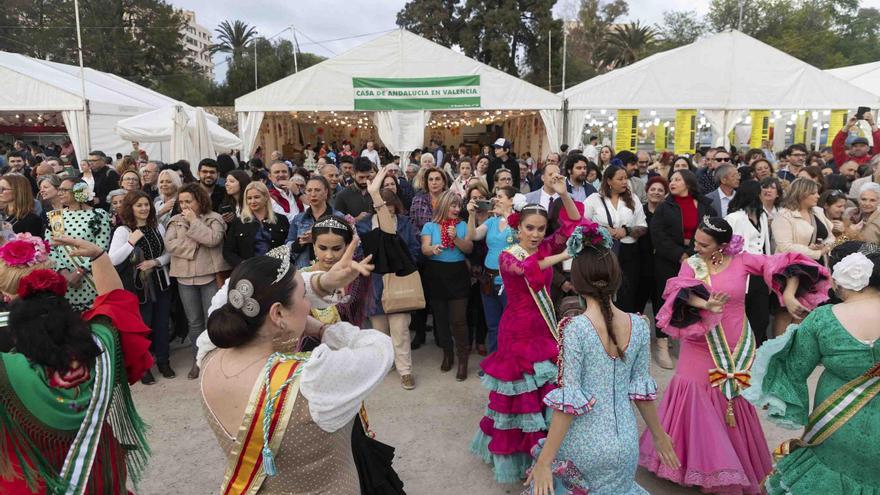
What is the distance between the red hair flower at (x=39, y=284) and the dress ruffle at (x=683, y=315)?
2997 millimetres

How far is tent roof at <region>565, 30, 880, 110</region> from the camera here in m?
15.4

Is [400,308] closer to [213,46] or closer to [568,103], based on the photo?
[568,103]

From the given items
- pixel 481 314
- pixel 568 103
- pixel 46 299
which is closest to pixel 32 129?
pixel 568 103

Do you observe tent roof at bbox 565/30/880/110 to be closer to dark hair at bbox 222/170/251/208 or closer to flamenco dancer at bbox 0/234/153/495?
dark hair at bbox 222/170/251/208

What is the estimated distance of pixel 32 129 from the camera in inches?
960

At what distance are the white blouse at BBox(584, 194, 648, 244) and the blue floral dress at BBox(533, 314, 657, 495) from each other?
315cm

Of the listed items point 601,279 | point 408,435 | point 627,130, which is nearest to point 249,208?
point 408,435

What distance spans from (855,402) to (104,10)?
49.3 meters

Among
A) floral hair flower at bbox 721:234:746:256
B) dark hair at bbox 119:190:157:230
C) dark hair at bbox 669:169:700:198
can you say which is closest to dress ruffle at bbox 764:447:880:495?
floral hair flower at bbox 721:234:746:256

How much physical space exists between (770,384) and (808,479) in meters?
0.43

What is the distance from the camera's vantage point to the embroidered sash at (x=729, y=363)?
3352 millimetres

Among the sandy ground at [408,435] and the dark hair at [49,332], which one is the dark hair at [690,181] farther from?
the dark hair at [49,332]

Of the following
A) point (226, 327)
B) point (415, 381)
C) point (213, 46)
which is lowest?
point (415, 381)

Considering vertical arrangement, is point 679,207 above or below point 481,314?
above
